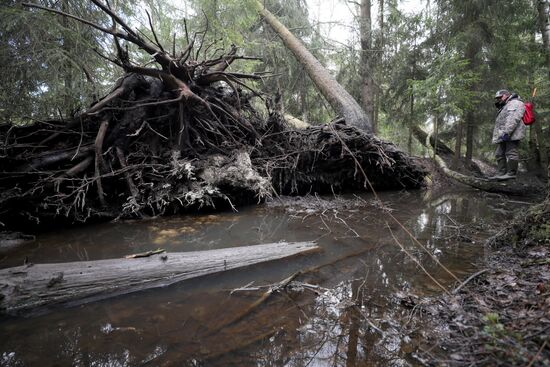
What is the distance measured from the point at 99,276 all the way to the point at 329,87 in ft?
25.0

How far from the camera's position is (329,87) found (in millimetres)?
8125

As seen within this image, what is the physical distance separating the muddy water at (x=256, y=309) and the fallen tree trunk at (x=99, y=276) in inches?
3.3

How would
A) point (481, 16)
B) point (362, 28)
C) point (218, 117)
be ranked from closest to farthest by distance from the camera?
point (218, 117) < point (481, 16) < point (362, 28)

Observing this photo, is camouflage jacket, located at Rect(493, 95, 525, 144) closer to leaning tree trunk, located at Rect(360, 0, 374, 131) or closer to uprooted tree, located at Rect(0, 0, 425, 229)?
uprooted tree, located at Rect(0, 0, 425, 229)

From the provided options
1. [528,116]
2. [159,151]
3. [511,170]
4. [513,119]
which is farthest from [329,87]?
[159,151]

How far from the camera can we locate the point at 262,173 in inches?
216

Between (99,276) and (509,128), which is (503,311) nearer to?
(99,276)

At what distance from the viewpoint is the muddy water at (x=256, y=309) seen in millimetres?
1484

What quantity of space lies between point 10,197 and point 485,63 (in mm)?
13172

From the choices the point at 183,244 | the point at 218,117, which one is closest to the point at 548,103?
the point at 218,117

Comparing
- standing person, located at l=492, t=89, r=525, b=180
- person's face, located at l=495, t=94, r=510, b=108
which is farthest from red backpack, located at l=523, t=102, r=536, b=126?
person's face, located at l=495, t=94, r=510, b=108

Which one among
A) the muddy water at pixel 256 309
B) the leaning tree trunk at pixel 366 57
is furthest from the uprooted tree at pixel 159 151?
the leaning tree trunk at pixel 366 57

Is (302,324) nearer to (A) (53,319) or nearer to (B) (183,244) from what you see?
(A) (53,319)

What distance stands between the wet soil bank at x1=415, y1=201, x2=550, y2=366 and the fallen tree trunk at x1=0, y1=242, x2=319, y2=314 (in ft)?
5.04
